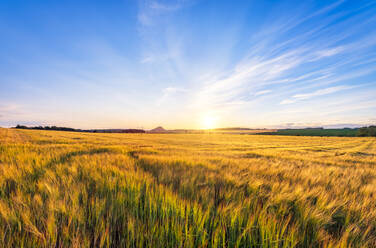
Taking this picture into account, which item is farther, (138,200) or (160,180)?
(160,180)

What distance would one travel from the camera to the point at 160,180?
8.09 ft

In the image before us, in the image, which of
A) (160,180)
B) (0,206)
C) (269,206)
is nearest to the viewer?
(0,206)

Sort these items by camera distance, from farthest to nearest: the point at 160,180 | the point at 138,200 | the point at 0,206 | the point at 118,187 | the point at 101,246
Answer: the point at 160,180
the point at 118,187
the point at 138,200
the point at 0,206
the point at 101,246

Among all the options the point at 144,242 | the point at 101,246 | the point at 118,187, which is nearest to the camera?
the point at 101,246

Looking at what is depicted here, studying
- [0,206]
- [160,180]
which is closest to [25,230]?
[0,206]

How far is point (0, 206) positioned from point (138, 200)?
121 cm

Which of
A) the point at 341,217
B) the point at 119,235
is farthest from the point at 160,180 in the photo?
the point at 341,217

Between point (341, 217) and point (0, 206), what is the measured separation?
11.7 feet

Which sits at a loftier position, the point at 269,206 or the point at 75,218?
the point at 75,218

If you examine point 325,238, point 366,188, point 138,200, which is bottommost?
point 366,188

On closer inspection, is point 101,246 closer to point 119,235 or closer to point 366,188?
point 119,235

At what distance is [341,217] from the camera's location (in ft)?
5.59

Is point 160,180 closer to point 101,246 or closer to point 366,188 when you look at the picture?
point 101,246

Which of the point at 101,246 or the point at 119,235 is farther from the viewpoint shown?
the point at 119,235
